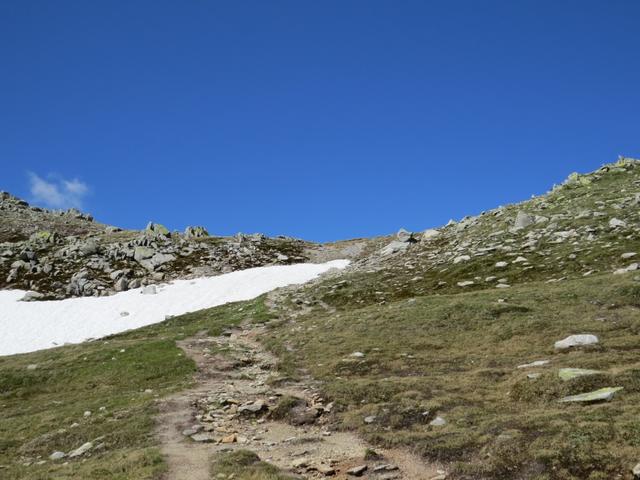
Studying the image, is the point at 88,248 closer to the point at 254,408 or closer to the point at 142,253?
the point at 142,253

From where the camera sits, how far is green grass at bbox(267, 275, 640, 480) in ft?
46.7

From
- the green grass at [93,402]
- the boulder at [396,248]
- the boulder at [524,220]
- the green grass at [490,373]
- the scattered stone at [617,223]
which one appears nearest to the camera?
the green grass at [490,373]

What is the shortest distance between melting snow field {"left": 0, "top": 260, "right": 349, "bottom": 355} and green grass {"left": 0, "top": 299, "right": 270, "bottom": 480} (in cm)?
682

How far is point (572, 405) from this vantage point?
56.4 feet

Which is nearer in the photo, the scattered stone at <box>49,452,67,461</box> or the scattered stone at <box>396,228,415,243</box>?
the scattered stone at <box>49,452,67,461</box>

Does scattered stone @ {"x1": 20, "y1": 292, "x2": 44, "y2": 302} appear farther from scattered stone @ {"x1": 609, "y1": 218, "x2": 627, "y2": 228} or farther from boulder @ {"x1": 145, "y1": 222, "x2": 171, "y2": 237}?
scattered stone @ {"x1": 609, "y1": 218, "x2": 627, "y2": 228}

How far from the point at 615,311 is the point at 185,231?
88063 millimetres

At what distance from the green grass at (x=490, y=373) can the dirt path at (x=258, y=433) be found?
102 centimetres

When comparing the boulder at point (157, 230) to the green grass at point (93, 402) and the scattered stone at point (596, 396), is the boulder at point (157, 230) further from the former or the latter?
the scattered stone at point (596, 396)

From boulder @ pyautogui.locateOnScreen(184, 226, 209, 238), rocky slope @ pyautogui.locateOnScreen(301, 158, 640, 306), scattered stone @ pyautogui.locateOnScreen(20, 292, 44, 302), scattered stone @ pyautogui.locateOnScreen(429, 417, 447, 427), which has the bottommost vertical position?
scattered stone @ pyautogui.locateOnScreen(429, 417, 447, 427)

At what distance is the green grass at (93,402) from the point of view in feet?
58.8

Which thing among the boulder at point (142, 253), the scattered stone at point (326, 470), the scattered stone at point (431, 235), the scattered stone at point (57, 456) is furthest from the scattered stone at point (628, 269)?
the boulder at point (142, 253)

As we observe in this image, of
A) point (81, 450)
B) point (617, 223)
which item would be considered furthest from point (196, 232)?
point (81, 450)

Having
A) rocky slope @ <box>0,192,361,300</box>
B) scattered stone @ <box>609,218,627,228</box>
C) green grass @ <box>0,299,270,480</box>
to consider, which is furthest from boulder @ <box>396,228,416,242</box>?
green grass @ <box>0,299,270,480</box>
